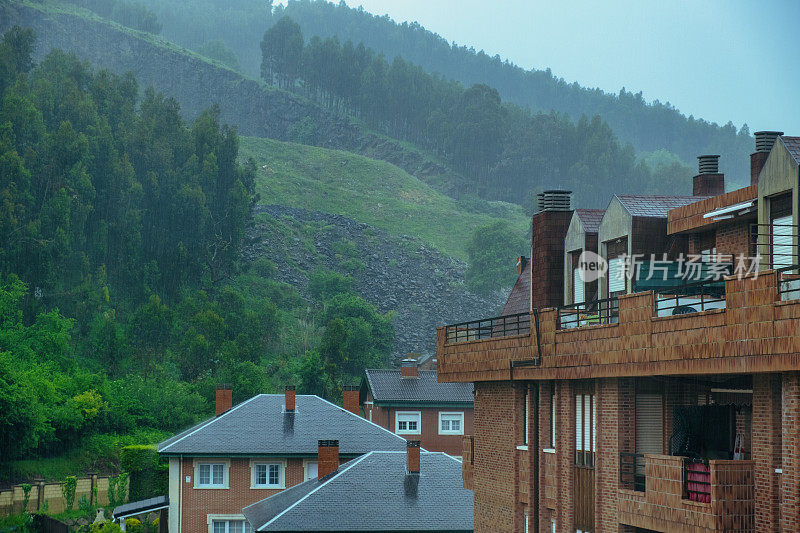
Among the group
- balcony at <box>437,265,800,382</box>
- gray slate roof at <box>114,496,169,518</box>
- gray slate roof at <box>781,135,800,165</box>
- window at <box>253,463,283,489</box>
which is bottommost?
gray slate roof at <box>114,496,169,518</box>

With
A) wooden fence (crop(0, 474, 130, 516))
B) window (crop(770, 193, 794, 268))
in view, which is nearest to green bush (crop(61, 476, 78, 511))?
wooden fence (crop(0, 474, 130, 516))

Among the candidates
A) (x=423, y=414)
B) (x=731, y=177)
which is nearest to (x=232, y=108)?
(x=731, y=177)

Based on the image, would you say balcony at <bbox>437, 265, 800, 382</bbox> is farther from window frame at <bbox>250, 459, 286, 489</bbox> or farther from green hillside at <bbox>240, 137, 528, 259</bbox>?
Answer: green hillside at <bbox>240, 137, 528, 259</bbox>

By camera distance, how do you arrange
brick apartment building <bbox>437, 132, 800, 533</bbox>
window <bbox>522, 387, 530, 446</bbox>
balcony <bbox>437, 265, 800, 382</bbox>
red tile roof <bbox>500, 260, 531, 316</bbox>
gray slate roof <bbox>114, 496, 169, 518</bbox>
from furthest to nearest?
1. gray slate roof <bbox>114, 496, 169, 518</bbox>
2. red tile roof <bbox>500, 260, 531, 316</bbox>
3. window <bbox>522, 387, 530, 446</bbox>
4. brick apartment building <bbox>437, 132, 800, 533</bbox>
5. balcony <bbox>437, 265, 800, 382</bbox>

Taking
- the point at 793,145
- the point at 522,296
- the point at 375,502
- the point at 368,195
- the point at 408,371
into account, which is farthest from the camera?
the point at 368,195

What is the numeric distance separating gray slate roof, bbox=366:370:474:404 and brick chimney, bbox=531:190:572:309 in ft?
93.6

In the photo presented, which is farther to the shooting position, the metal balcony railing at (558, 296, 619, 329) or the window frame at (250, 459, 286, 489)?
the window frame at (250, 459, 286, 489)

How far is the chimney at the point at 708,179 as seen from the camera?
Result: 79.7 ft

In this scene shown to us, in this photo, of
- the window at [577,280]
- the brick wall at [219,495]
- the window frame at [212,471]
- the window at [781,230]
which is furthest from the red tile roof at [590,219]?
the window frame at [212,471]

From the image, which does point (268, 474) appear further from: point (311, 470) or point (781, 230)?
point (781, 230)

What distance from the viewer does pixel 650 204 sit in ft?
76.5

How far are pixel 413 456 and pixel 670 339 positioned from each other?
17.2 m

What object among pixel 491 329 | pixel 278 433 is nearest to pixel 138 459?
pixel 278 433

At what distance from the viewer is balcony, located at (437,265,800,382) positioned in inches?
547
